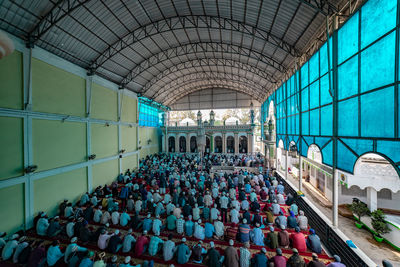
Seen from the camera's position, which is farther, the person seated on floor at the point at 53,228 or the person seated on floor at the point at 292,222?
the person seated on floor at the point at 292,222

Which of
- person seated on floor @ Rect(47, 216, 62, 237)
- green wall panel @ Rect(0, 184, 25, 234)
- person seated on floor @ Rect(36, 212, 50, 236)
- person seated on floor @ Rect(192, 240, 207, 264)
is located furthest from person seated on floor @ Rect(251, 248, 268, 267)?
green wall panel @ Rect(0, 184, 25, 234)

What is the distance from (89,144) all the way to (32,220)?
17.6ft

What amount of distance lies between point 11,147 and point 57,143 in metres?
2.23

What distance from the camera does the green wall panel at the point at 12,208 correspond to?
7.57m

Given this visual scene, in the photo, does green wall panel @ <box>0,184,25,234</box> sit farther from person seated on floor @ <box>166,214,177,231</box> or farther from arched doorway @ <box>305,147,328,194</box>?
arched doorway @ <box>305,147,328,194</box>

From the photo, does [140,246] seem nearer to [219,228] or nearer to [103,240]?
[103,240]

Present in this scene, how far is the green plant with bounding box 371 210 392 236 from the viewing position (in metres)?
7.31

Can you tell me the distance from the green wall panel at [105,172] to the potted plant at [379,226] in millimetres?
17144

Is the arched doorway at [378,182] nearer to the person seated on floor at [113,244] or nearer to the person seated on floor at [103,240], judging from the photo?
the person seated on floor at [113,244]

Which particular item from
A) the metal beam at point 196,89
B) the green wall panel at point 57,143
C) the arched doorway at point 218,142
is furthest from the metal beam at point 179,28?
the arched doorway at point 218,142

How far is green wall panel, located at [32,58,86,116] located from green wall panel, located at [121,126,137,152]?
218 inches

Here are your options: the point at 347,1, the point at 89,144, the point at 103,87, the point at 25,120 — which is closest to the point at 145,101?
the point at 103,87

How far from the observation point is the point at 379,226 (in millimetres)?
7359

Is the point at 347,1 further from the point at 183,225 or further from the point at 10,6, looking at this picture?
the point at 10,6
